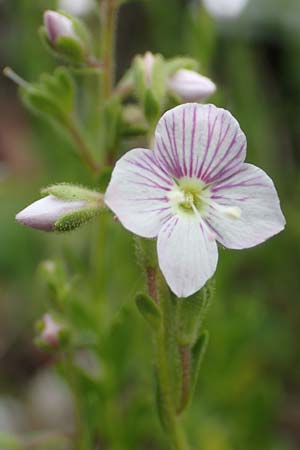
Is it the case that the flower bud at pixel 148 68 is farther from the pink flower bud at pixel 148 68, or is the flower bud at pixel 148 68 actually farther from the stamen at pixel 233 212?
the stamen at pixel 233 212

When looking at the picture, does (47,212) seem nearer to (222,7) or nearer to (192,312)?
(192,312)

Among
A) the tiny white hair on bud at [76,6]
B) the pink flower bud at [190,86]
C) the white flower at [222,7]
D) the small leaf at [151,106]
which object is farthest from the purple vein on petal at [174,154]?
the tiny white hair on bud at [76,6]

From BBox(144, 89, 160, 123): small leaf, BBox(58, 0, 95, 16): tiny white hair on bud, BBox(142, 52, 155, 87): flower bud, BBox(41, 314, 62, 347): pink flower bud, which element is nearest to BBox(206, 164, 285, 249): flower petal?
BBox(144, 89, 160, 123): small leaf

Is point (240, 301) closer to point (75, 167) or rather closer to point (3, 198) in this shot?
point (75, 167)

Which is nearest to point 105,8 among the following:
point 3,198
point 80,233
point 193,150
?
point 193,150

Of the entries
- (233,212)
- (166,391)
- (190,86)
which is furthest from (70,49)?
(166,391)

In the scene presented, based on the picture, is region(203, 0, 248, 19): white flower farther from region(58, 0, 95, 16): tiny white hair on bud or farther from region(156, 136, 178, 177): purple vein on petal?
region(156, 136, 178, 177): purple vein on petal
